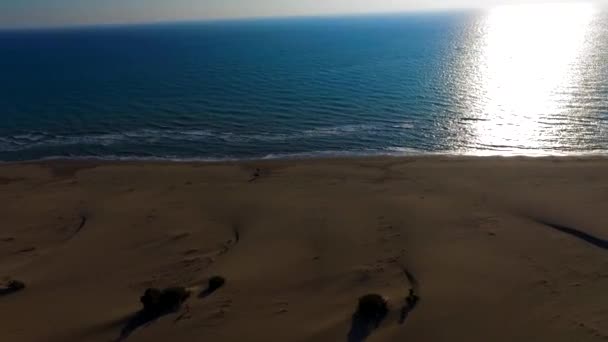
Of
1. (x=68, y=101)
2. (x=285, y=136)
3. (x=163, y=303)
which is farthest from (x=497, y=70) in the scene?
(x=163, y=303)

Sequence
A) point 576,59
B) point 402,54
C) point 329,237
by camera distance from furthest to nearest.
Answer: point 402,54, point 576,59, point 329,237

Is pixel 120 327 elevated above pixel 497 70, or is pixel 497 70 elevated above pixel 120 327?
pixel 497 70

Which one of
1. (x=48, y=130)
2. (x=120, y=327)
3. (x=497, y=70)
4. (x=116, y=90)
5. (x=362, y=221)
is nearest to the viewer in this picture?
(x=120, y=327)

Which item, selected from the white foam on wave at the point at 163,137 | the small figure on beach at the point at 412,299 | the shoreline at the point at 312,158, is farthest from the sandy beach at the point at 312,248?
the white foam on wave at the point at 163,137

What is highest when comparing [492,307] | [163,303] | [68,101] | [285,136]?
[68,101]

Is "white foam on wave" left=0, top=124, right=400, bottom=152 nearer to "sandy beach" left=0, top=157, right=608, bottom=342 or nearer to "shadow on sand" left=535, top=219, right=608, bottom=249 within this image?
"sandy beach" left=0, top=157, right=608, bottom=342

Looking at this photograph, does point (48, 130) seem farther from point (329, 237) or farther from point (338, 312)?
point (338, 312)

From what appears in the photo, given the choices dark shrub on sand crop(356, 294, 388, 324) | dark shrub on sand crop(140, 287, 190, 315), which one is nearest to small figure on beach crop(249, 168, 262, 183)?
dark shrub on sand crop(140, 287, 190, 315)

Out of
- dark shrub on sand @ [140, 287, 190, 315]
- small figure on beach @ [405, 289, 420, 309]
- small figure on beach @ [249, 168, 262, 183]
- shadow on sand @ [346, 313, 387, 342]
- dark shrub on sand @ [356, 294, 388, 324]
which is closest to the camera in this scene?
shadow on sand @ [346, 313, 387, 342]
